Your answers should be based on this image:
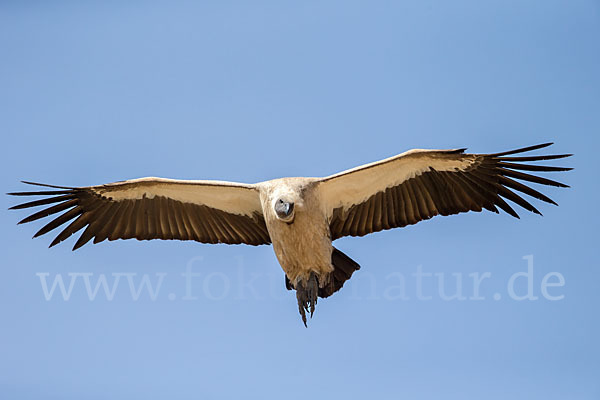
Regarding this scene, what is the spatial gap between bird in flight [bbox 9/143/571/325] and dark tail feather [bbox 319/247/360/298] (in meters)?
0.01

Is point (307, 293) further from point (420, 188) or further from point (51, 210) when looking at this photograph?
point (51, 210)

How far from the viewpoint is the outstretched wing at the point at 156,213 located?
9641 mm

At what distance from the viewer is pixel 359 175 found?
910cm

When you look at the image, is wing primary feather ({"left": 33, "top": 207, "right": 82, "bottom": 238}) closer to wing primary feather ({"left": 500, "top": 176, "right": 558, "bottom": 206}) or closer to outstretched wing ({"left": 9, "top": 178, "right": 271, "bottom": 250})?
outstretched wing ({"left": 9, "top": 178, "right": 271, "bottom": 250})

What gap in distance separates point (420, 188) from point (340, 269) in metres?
1.18

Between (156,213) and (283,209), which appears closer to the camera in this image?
(283,209)

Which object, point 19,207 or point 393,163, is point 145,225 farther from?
point 393,163

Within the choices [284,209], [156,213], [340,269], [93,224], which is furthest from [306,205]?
[93,224]

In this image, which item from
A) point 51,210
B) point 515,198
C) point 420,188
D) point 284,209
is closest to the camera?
point 284,209

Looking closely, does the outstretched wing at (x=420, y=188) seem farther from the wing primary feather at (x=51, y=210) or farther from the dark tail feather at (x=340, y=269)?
the wing primary feather at (x=51, y=210)

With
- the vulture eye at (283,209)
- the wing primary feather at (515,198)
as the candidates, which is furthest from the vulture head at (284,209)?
the wing primary feather at (515,198)

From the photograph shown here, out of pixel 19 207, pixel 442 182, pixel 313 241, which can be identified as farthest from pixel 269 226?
pixel 19 207

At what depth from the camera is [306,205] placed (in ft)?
29.0

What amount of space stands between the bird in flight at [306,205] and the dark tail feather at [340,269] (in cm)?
1
